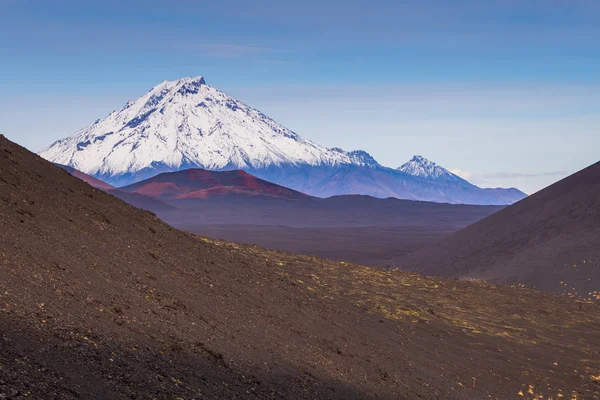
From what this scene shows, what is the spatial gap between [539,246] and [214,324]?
4058 centimetres

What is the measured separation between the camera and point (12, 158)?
21.8 meters

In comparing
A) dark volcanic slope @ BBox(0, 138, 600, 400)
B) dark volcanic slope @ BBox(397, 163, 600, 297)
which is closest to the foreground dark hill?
dark volcanic slope @ BBox(397, 163, 600, 297)

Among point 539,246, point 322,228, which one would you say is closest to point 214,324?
point 539,246

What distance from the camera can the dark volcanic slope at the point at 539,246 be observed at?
43094 mm

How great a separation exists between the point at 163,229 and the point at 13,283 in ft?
37.9

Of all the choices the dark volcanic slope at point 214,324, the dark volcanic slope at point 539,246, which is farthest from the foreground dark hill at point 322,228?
the dark volcanic slope at point 214,324

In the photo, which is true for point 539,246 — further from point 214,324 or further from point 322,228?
point 322,228

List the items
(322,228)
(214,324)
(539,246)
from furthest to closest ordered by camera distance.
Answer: (322,228) → (539,246) → (214,324)

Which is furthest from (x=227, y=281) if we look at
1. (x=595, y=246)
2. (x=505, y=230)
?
(x=505, y=230)

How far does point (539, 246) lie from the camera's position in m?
51.2

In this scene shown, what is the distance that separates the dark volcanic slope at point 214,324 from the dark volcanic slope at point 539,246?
13.3 metres

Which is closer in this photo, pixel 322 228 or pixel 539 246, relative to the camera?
pixel 539 246

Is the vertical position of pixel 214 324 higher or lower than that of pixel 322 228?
lower

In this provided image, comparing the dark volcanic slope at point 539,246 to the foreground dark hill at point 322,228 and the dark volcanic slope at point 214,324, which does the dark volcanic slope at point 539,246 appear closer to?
the foreground dark hill at point 322,228
